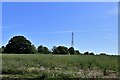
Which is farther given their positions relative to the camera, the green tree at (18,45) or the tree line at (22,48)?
the tree line at (22,48)

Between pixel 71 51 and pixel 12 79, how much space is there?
3032 cm

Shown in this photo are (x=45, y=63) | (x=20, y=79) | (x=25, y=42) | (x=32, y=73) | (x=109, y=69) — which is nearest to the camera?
(x=20, y=79)

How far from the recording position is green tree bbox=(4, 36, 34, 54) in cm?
3897

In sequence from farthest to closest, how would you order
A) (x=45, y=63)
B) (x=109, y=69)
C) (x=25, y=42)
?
1. (x=25, y=42)
2. (x=45, y=63)
3. (x=109, y=69)

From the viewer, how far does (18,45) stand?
4369cm

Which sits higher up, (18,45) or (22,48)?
(18,45)

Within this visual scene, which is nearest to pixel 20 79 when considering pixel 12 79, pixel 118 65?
pixel 12 79

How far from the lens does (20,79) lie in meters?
12.2

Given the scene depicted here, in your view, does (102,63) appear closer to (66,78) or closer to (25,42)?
(66,78)

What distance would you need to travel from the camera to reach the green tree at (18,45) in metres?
39.0

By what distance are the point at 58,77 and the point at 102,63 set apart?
819cm

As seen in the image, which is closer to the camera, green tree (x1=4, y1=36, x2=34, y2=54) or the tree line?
green tree (x1=4, y1=36, x2=34, y2=54)

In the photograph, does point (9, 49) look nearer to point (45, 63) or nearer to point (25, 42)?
point (25, 42)

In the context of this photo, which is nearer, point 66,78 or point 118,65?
point 66,78
